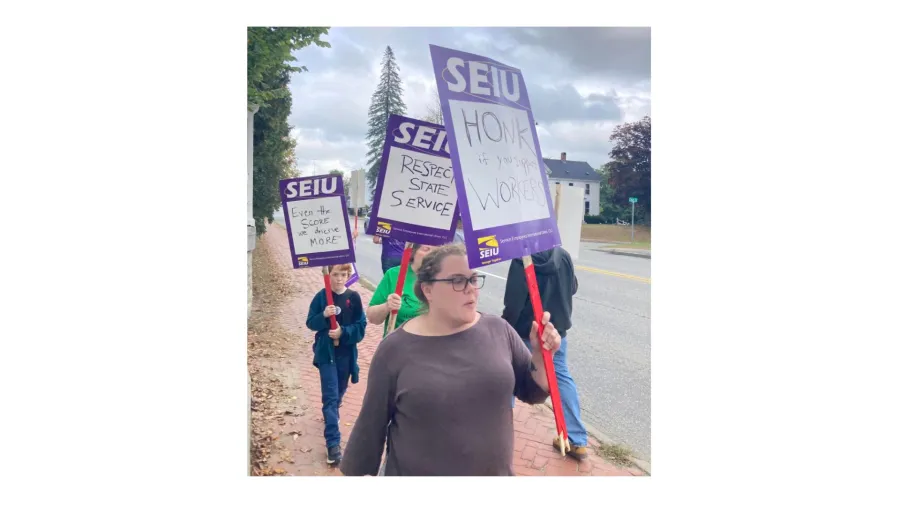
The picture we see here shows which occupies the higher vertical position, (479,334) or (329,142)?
(329,142)

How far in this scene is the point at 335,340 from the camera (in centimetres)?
326

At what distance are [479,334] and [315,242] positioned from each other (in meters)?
1.52

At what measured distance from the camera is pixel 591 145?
3.46 m

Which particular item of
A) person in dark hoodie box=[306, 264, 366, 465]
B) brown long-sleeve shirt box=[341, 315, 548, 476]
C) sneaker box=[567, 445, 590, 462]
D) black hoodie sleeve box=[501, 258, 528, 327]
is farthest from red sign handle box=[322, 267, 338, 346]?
sneaker box=[567, 445, 590, 462]

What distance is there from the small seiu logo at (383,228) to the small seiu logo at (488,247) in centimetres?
86

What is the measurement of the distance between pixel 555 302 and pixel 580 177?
0.81 metres

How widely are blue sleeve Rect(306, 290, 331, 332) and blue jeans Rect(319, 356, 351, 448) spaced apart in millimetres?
230

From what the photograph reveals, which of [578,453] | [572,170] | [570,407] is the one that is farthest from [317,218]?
[578,453]

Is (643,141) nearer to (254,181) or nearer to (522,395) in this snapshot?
(522,395)

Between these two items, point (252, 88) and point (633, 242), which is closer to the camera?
point (252, 88)

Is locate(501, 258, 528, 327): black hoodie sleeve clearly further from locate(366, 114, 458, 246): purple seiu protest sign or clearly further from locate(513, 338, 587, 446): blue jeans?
locate(366, 114, 458, 246): purple seiu protest sign

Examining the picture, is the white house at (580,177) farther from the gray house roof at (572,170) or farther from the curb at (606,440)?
the curb at (606,440)

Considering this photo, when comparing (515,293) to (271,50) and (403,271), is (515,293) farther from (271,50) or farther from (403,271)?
(271,50)
